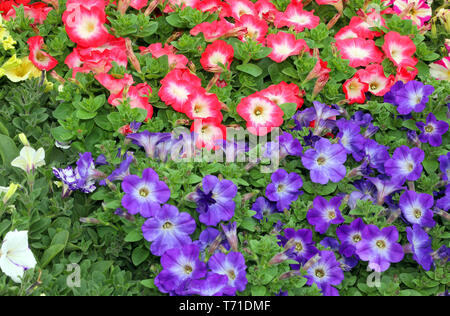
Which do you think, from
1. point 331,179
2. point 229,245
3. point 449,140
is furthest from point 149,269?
point 449,140

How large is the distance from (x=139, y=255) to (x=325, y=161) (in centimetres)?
78

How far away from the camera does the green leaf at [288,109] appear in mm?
2303

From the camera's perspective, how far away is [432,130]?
226 centimetres

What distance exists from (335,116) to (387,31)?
0.57 m

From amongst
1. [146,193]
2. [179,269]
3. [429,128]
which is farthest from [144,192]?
[429,128]

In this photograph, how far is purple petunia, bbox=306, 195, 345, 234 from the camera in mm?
2025

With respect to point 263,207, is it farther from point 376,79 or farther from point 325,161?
point 376,79

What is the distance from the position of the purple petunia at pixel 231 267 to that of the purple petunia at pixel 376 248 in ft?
1.48

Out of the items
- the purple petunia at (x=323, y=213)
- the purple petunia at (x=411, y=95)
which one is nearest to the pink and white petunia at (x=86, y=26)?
the purple petunia at (x=323, y=213)

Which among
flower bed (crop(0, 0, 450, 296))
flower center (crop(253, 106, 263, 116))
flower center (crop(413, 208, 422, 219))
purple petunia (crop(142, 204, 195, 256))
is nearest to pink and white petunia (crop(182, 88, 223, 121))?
flower bed (crop(0, 0, 450, 296))

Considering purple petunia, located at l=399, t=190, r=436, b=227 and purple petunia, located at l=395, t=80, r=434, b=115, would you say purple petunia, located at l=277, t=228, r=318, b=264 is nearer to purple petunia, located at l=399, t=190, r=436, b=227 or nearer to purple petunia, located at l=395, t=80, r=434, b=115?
purple petunia, located at l=399, t=190, r=436, b=227

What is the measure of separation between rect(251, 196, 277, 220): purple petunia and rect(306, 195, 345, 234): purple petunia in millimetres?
141

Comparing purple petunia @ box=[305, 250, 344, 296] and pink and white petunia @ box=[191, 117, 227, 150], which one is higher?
pink and white petunia @ box=[191, 117, 227, 150]

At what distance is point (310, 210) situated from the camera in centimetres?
204
